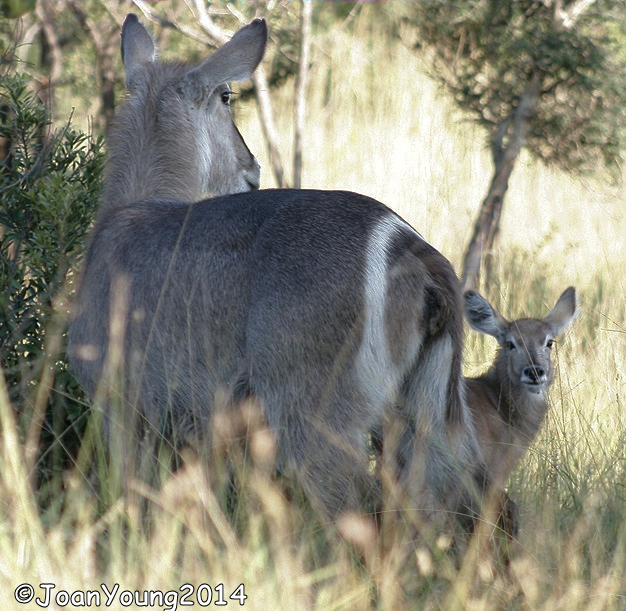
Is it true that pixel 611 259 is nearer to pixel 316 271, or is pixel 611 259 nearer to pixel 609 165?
pixel 609 165

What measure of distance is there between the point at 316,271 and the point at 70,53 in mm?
8746

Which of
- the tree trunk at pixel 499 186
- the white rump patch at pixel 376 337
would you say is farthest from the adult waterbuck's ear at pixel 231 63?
the tree trunk at pixel 499 186

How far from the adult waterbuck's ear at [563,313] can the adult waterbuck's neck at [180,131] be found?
177 centimetres

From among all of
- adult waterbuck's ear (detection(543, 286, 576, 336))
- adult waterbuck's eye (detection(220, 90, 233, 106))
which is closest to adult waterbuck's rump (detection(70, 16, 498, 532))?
adult waterbuck's eye (detection(220, 90, 233, 106))

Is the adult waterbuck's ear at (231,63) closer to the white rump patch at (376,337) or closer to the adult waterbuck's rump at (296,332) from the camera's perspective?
the adult waterbuck's rump at (296,332)

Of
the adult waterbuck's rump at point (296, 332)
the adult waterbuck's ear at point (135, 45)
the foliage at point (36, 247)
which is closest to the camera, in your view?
the adult waterbuck's rump at point (296, 332)

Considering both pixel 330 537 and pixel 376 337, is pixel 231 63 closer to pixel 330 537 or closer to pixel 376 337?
pixel 376 337

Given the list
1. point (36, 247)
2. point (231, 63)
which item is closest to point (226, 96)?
point (231, 63)

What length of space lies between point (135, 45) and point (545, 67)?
10.6 feet

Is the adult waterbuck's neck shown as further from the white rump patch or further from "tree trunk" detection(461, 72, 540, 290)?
"tree trunk" detection(461, 72, 540, 290)

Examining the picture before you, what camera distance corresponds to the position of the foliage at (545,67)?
662cm

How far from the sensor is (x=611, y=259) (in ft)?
24.6

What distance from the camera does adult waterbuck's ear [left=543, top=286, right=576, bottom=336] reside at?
4824 mm

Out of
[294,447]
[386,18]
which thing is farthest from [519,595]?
[386,18]
